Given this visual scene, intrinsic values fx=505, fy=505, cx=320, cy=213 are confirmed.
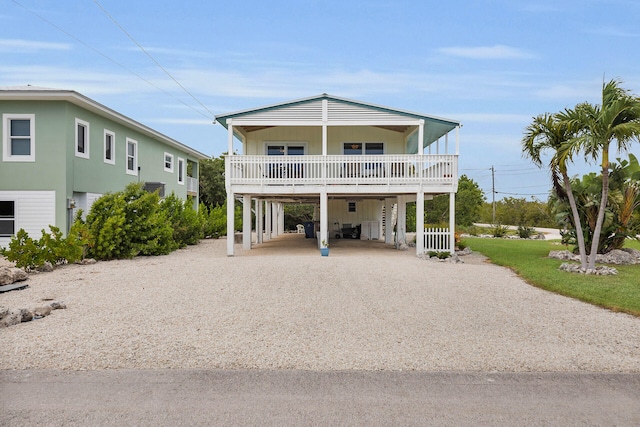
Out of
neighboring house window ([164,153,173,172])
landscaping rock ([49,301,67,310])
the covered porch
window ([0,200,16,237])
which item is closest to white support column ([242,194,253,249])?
the covered porch

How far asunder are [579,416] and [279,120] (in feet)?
49.2

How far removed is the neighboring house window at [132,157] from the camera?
23.0m

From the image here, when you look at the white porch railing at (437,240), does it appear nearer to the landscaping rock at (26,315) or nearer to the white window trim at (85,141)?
the landscaping rock at (26,315)

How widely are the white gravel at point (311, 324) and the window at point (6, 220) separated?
21.9 feet

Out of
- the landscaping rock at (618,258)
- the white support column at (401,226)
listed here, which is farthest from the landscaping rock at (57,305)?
the landscaping rock at (618,258)

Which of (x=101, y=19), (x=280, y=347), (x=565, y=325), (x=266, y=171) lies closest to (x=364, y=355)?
(x=280, y=347)

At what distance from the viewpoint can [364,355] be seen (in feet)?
20.0

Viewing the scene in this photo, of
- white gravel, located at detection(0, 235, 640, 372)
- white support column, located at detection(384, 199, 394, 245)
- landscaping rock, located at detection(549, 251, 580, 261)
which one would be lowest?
white gravel, located at detection(0, 235, 640, 372)

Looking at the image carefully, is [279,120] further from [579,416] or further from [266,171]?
[579,416]

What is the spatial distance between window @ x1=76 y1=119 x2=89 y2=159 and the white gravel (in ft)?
24.6

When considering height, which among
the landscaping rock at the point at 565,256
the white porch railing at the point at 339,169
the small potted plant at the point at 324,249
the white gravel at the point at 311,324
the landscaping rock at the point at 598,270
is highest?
the white porch railing at the point at 339,169

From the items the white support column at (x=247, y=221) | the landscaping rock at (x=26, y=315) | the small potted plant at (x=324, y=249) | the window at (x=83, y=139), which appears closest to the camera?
the landscaping rock at (x=26, y=315)

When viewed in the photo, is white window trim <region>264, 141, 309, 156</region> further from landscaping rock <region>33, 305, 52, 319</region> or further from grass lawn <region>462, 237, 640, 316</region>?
landscaping rock <region>33, 305, 52, 319</region>

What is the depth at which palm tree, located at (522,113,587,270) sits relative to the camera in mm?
13734
